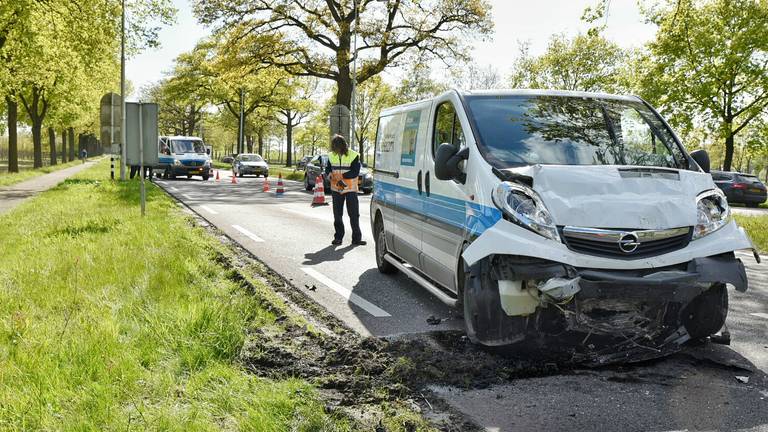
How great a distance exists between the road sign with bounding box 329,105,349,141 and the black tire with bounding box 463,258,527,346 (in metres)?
24.3

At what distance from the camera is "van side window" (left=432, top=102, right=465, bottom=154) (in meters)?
5.40

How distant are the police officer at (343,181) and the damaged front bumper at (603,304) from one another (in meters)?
5.70

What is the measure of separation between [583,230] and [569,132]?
124 centimetres

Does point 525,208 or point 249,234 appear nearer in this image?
point 525,208

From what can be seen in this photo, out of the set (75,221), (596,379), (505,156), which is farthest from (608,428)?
(75,221)

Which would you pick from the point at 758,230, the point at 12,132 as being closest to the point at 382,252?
the point at 758,230

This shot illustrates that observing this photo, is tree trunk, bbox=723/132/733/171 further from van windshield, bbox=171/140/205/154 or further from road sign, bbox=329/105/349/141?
van windshield, bbox=171/140/205/154

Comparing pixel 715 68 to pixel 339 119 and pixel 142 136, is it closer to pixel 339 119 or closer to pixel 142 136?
pixel 339 119

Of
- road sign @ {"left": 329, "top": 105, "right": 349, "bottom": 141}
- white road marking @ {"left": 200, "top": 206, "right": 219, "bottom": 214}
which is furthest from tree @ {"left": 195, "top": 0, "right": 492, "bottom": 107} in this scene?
white road marking @ {"left": 200, "top": 206, "right": 219, "bottom": 214}

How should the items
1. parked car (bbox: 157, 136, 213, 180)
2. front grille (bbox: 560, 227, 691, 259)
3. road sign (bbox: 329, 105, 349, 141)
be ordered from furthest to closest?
1. parked car (bbox: 157, 136, 213, 180)
2. road sign (bbox: 329, 105, 349, 141)
3. front grille (bbox: 560, 227, 691, 259)

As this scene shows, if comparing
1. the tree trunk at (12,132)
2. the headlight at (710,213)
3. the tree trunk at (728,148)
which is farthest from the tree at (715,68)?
the tree trunk at (12,132)

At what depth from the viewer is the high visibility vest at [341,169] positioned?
9.96 meters

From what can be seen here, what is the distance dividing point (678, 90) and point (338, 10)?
1642 centimetres

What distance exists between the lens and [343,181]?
400 inches
